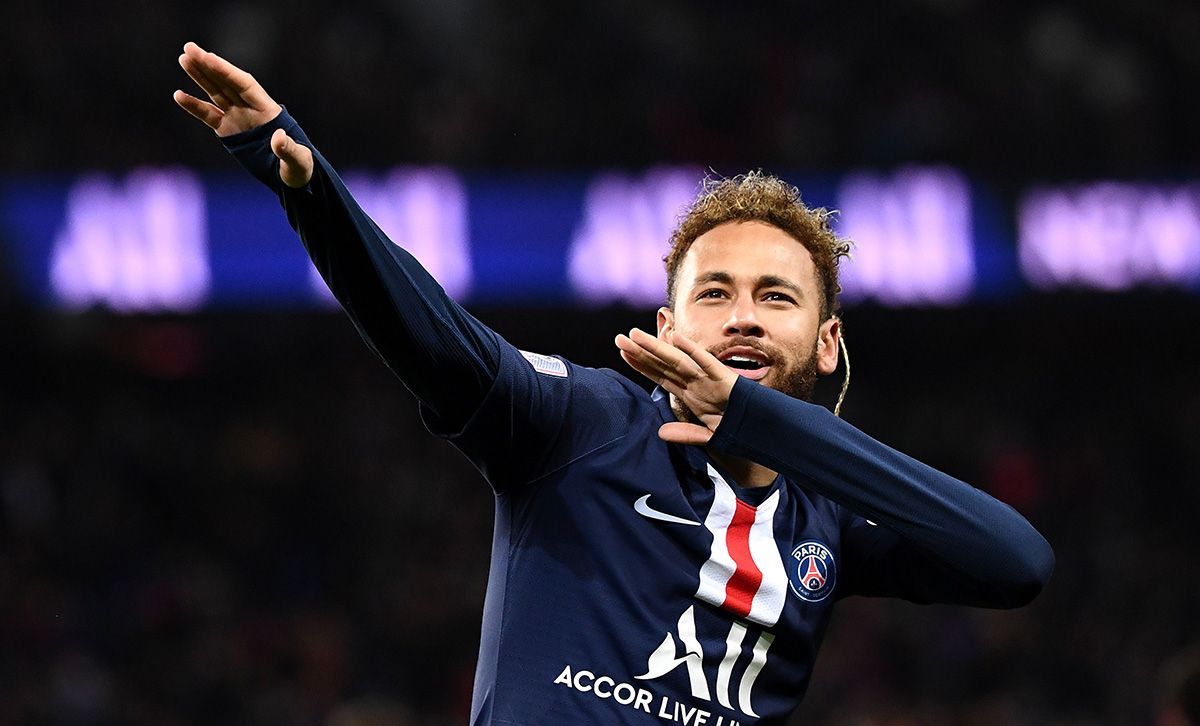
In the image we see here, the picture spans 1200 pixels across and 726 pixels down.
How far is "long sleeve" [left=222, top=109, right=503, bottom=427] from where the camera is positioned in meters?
2.35

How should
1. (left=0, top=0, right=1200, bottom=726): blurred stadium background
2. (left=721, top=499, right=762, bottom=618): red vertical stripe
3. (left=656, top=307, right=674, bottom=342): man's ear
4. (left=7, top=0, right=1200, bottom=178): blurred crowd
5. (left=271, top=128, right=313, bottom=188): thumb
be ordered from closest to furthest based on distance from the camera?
(left=271, top=128, right=313, bottom=188): thumb
(left=721, top=499, right=762, bottom=618): red vertical stripe
(left=656, top=307, right=674, bottom=342): man's ear
(left=0, top=0, right=1200, bottom=726): blurred stadium background
(left=7, top=0, right=1200, bottom=178): blurred crowd

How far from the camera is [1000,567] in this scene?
2.65m

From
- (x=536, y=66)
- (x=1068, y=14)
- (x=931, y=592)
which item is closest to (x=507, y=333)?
(x=536, y=66)

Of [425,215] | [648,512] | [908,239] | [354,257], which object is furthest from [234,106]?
[908,239]

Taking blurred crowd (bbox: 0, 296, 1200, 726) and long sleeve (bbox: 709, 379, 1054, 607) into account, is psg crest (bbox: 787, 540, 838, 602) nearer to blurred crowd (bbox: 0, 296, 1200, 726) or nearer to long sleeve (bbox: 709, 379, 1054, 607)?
long sleeve (bbox: 709, 379, 1054, 607)

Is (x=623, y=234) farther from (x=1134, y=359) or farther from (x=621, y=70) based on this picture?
(x=1134, y=359)

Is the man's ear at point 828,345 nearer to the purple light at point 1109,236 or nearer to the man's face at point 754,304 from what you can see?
the man's face at point 754,304

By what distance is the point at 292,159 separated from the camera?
2289mm

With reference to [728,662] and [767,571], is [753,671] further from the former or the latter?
[767,571]

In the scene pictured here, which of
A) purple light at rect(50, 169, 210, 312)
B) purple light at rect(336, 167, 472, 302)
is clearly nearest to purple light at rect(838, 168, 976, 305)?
purple light at rect(336, 167, 472, 302)

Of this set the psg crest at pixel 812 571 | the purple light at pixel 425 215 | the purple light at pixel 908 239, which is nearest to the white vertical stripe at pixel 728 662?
the psg crest at pixel 812 571

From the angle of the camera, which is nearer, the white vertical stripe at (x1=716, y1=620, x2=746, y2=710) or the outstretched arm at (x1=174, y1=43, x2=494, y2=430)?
the outstretched arm at (x1=174, y1=43, x2=494, y2=430)

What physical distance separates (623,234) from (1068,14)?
4.03 meters

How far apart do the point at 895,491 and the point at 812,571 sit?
280 mm
